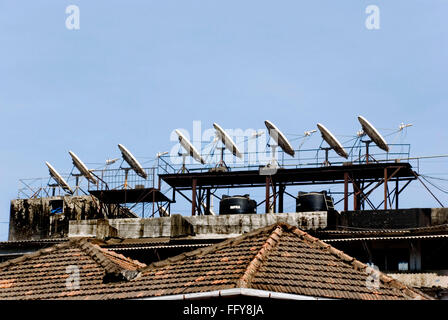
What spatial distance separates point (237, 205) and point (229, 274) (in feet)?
110

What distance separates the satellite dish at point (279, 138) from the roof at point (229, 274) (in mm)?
28457

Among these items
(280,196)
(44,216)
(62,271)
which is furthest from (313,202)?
(62,271)

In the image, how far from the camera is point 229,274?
25.4 metres

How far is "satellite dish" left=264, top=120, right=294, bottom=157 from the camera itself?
58344 millimetres

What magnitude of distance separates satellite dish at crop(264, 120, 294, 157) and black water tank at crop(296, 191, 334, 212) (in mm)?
2890

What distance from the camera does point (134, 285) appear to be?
88.2 ft

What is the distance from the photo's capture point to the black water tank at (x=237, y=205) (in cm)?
5878

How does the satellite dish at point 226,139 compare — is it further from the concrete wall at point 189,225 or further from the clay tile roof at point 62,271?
the clay tile roof at point 62,271

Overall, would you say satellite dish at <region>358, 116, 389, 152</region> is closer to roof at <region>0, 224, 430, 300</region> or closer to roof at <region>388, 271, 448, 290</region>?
roof at <region>388, 271, 448, 290</region>

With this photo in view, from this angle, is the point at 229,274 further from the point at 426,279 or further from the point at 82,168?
the point at 82,168

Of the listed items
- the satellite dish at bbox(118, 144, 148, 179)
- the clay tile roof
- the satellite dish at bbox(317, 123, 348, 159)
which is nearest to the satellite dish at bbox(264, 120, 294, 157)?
the satellite dish at bbox(317, 123, 348, 159)

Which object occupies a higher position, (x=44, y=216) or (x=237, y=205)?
(x=237, y=205)
